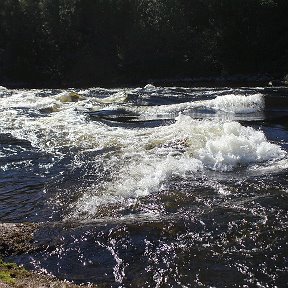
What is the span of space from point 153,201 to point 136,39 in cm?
5085

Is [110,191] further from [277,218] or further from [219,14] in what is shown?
[219,14]

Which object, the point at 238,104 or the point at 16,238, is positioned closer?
the point at 16,238

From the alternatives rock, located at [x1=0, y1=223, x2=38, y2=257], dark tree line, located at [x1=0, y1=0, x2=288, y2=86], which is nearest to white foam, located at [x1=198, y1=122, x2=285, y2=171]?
rock, located at [x1=0, y1=223, x2=38, y2=257]

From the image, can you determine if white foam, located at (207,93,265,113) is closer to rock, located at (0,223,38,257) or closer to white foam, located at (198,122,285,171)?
white foam, located at (198,122,285,171)

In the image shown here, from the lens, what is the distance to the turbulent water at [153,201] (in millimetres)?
6270

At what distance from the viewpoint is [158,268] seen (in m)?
6.25

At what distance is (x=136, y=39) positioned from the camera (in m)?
57.3

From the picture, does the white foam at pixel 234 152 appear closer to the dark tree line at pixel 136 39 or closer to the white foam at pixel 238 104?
the white foam at pixel 238 104

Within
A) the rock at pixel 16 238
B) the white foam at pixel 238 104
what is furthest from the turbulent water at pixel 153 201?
the white foam at pixel 238 104

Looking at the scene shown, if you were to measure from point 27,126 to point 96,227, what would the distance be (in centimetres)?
1317

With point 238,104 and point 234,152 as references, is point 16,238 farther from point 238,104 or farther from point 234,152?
point 238,104

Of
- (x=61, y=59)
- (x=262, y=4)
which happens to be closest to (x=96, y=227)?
(x=262, y=4)

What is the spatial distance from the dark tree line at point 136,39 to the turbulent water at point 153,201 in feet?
117

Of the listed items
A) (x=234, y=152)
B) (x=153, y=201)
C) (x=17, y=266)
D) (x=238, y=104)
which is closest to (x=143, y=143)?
(x=234, y=152)
